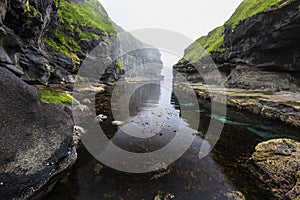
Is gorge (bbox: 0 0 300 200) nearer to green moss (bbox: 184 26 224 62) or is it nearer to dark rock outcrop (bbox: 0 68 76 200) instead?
dark rock outcrop (bbox: 0 68 76 200)

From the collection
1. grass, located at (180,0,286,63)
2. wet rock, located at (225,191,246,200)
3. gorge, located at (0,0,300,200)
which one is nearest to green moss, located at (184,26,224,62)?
grass, located at (180,0,286,63)

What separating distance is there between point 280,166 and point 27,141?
38.0 ft

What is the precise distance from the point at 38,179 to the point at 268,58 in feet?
142

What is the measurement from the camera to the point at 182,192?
24.4ft

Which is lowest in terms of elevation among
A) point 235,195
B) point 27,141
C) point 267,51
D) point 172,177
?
point 172,177

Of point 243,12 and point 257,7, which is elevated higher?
point 243,12

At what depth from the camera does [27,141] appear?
598 cm

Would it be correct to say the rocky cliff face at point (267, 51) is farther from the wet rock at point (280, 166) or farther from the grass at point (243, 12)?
the wet rock at point (280, 166)

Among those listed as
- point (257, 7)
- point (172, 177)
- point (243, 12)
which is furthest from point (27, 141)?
point (243, 12)

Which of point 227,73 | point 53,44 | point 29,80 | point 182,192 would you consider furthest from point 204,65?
point 182,192

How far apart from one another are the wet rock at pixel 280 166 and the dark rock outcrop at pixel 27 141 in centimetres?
994

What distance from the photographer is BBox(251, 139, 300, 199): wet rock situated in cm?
718

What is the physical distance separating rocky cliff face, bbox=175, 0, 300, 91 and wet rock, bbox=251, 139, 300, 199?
1046 inches

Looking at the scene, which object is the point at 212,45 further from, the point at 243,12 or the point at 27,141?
the point at 27,141
